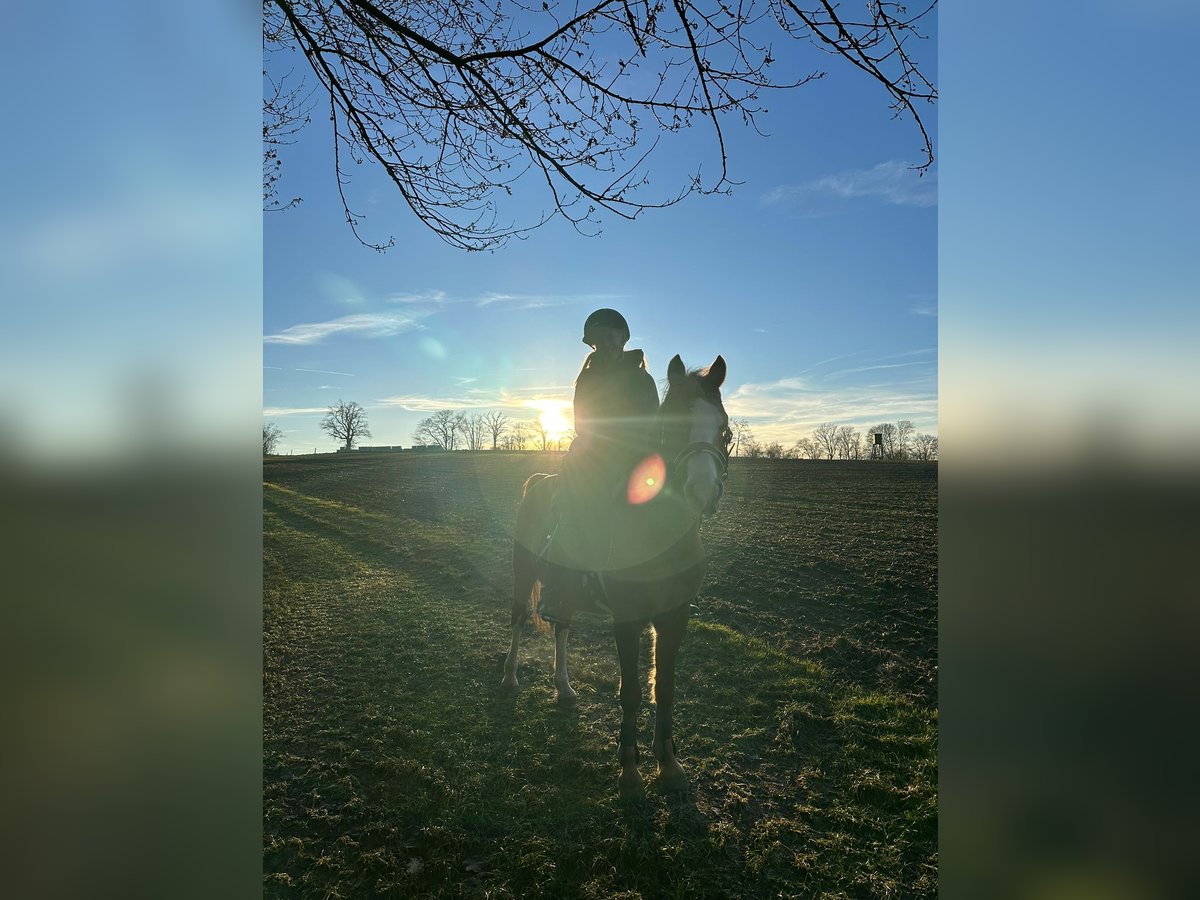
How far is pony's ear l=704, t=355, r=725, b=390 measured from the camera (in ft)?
11.0

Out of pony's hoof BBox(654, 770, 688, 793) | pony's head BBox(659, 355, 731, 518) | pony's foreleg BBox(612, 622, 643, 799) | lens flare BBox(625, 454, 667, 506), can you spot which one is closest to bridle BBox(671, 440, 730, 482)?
pony's head BBox(659, 355, 731, 518)

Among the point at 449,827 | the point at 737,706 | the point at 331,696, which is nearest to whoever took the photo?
the point at 449,827

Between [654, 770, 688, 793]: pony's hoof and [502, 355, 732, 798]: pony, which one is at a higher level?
[502, 355, 732, 798]: pony

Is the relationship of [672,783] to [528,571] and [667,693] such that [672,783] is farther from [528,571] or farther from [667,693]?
[528,571]

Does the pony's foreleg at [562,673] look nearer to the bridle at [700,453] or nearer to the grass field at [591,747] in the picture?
the grass field at [591,747]

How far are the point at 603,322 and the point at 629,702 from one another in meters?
2.35

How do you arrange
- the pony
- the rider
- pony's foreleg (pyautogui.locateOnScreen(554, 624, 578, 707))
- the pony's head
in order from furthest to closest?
1. pony's foreleg (pyautogui.locateOnScreen(554, 624, 578, 707))
2. the rider
3. the pony
4. the pony's head

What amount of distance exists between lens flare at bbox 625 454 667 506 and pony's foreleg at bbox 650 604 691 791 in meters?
0.73

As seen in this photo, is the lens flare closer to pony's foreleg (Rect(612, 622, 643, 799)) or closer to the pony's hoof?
pony's foreleg (Rect(612, 622, 643, 799))

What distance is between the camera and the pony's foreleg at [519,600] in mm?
5305
